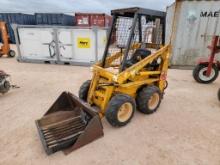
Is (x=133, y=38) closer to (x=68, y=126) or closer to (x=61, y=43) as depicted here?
(x=68, y=126)

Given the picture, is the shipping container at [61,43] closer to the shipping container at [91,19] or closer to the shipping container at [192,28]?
the shipping container at [192,28]

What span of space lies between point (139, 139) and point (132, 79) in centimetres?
94

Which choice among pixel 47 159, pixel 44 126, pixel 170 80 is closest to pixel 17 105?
pixel 44 126

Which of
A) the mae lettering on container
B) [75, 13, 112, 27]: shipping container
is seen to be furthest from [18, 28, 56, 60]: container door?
[75, 13, 112, 27]: shipping container

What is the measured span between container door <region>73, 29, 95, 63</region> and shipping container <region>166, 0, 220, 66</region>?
2829 mm

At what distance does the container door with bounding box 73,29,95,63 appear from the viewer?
6.14 m

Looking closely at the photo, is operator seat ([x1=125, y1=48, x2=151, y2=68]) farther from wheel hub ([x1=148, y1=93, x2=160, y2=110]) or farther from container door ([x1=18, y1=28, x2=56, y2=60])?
container door ([x1=18, y1=28, x2=56, y2=60])

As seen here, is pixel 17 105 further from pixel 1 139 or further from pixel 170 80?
pixel 170 80

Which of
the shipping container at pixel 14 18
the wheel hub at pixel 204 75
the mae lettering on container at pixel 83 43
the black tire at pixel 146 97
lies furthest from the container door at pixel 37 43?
the shipping container at pixel 14 18

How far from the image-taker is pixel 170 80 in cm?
495

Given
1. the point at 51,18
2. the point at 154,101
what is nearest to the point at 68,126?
the point at 154,101

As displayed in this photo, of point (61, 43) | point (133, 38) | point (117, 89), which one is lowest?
point (117, 89)

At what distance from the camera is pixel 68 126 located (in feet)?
7.81

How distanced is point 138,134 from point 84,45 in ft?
15.1
